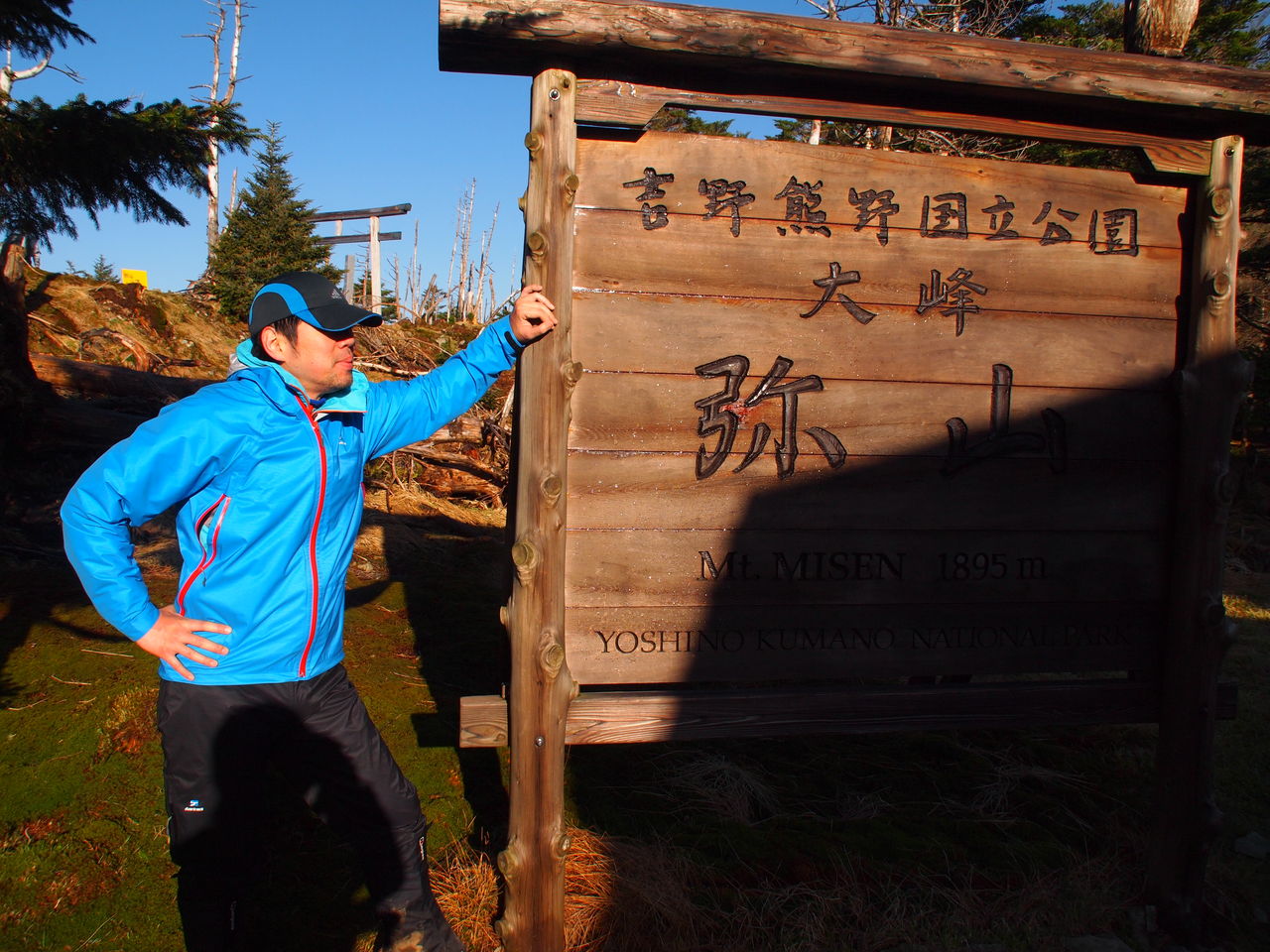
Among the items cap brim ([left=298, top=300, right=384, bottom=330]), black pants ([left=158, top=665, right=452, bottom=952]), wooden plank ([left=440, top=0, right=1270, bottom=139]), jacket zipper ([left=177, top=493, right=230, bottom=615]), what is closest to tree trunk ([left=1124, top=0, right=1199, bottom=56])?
wooden plank ([left=440, top=0, right=1270, bottom=139])

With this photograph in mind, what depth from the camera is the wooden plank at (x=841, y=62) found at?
242 centimetres

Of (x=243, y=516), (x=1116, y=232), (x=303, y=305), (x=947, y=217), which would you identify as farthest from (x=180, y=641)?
(x=1116, y=232)

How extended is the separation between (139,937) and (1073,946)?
313 cm

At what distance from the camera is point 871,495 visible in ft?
9.48

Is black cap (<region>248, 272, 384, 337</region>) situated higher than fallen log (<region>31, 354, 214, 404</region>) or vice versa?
black cap (<region>248, 272, 384, 337</region>)

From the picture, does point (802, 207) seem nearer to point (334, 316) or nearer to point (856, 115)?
point (856, 115)

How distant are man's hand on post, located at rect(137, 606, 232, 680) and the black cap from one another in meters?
0.83

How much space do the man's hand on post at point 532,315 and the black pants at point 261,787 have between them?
1168mm

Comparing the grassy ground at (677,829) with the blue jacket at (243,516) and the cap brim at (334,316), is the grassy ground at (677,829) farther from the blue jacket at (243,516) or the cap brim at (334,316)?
the cap brim at (334,316)

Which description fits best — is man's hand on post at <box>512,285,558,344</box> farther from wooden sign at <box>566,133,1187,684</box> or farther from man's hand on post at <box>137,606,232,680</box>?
man's hand on post at <box>137,606,232,680</box>

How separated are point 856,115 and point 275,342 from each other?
199 cm

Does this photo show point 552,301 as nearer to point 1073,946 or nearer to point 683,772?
point 683,772

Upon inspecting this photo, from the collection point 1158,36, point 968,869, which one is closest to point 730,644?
point 968,869

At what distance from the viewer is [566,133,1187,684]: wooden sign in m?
2.69
